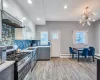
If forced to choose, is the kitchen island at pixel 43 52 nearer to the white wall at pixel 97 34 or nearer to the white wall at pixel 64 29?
the white wall at pixel 64 29

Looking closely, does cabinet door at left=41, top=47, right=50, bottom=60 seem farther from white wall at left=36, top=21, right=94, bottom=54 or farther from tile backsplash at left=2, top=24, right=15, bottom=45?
tile backsplash at left=2, top=24, right=15, bottom=45

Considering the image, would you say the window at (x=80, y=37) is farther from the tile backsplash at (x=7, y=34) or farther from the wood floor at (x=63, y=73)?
the tile backsplash at (x=7, y=34)

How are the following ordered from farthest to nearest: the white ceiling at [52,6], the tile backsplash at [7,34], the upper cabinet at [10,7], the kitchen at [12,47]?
the white ceiling at [52,6]
the tile backsplash at [7,34]
the upper cabinet at [10,7]
the kitchen at [12,47]

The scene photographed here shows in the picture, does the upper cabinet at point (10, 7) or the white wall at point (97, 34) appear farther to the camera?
the white wall at point (97, 34)

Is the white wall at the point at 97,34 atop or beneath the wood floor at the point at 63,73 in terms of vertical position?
atop

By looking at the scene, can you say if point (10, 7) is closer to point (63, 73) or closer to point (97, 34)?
point (63, 73)

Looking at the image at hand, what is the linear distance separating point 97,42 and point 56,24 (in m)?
3.43

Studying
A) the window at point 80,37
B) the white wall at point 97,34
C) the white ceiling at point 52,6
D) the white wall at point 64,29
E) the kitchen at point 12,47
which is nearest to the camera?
the kitchen at point 12,47

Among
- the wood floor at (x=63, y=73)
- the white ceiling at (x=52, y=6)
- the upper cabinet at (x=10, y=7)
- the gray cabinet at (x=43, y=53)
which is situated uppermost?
the white ceiling at (x=52, y=6)

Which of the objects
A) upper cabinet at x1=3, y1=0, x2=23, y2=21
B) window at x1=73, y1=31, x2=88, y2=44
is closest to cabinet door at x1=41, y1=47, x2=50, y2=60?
window at x1=73, y1=31, x2=88, y2=44

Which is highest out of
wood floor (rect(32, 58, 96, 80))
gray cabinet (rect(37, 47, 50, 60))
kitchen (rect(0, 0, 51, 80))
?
kitchen (rect(0, 0, 51, 80))

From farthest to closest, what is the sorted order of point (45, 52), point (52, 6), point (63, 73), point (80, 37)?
point (80, 37) < point (45, 52) < point (52, 6) < point (63, 73)

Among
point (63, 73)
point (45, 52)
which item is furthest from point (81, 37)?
point (63, 73)

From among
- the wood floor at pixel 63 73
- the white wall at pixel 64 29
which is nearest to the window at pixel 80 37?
the white wall at pixel 64 29
